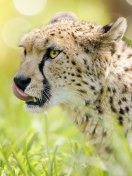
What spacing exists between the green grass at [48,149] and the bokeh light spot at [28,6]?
2.46 metres

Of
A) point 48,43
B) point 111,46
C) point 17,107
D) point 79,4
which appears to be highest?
point 111,46

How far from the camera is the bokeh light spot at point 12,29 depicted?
761 centimetres

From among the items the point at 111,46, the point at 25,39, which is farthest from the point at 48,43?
the point at 111,46

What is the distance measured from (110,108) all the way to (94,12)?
17.1ft

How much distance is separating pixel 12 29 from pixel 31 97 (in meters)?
4.98

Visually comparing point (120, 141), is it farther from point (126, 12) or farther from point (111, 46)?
point (126, 12)

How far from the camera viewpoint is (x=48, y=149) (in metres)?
2.54

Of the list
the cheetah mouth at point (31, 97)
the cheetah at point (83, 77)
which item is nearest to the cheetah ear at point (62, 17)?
the cheetah at point (83, 77)

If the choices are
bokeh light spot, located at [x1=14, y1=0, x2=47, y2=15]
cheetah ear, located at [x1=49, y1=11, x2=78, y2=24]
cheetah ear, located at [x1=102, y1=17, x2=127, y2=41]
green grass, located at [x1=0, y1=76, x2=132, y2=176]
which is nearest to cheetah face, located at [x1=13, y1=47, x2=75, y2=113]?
green grass, located at [x1=0, y1=76, x2=132, y2=176]

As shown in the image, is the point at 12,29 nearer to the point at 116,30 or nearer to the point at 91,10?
the point at 91,10

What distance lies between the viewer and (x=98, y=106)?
115 inches

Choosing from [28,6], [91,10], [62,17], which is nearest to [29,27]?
[62,17]

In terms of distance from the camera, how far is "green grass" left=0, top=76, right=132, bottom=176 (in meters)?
2.39

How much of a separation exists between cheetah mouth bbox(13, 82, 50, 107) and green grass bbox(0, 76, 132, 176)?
7.1 inches
